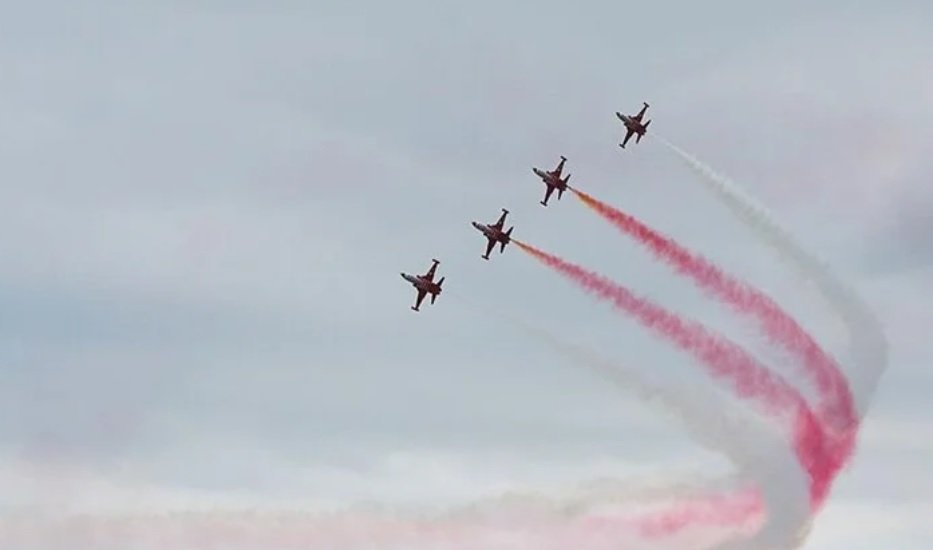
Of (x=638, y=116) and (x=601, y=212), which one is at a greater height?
(x=638, y=116)

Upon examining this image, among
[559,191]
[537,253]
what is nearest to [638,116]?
[559,191]

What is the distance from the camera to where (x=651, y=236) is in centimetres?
16388

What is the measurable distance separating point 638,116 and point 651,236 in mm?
21620

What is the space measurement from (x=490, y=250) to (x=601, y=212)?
55.0 ft

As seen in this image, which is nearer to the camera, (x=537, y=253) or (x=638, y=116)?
(x=537, y=253)

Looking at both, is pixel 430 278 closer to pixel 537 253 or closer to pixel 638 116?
pixel 537 253

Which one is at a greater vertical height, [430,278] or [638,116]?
[638,116]

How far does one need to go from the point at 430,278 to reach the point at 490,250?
6924mm

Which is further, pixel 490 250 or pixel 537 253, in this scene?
pixel 490 250

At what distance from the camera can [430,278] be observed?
180 metres

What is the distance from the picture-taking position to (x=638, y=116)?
18112 cm

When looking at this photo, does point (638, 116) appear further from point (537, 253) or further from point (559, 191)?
point (537, 253)

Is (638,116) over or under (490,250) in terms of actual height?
over

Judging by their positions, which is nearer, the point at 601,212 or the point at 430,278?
the point at 601,212
